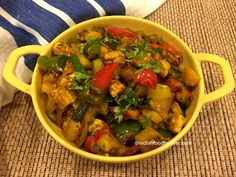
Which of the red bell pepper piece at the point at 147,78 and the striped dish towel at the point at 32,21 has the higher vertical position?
the striped dish towel at the point at 32,21

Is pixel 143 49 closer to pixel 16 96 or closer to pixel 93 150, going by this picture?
pixel 93 150

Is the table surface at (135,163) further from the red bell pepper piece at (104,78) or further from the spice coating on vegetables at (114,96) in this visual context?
the red bell pepper piece at (104,78)

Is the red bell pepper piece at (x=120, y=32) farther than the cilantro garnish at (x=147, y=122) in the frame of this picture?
Yes

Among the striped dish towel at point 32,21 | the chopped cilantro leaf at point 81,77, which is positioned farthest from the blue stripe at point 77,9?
the chopped cilantro leaf at point 81,77

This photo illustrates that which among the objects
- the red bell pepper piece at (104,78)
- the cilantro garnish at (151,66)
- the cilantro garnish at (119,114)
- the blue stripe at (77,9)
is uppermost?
the blue stripe at (77,9)

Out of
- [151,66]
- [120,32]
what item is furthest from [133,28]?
[151,66]

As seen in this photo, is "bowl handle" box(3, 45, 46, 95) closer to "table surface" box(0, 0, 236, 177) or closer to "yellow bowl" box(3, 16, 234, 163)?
"yellow bowl" box(3, 16, 234, 163)

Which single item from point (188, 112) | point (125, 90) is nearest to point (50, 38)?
point (125, 90)

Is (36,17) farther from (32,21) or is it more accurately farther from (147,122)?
(147,122)
